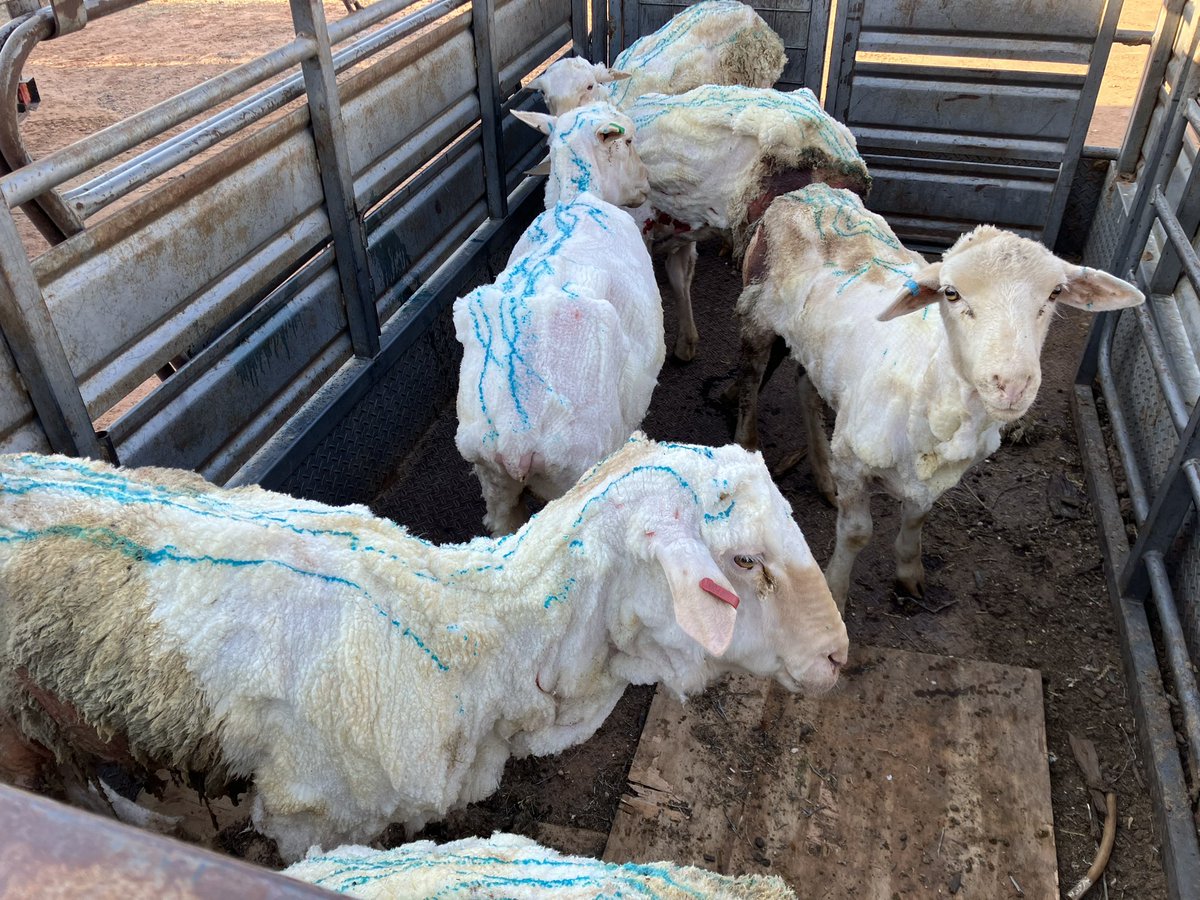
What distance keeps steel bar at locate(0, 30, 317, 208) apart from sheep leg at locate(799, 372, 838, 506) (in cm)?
300

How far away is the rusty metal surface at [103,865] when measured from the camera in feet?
1.90

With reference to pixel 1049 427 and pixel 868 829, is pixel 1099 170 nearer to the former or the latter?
pixel 1049 427

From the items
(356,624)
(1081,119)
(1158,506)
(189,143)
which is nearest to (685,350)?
(1158,506)

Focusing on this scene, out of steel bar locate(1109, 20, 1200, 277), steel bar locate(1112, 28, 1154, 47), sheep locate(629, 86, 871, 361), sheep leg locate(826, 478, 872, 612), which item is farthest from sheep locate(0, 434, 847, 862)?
steel bar locate(1112, 28, 1154, 47)

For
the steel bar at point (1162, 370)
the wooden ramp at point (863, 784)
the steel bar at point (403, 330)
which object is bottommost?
the wooden ramp at point (863, 784)

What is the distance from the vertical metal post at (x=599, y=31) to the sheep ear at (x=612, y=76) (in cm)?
152

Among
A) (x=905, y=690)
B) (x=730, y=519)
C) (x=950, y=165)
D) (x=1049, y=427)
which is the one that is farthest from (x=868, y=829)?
(x=950, y=165)

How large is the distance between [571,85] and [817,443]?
2843 mm

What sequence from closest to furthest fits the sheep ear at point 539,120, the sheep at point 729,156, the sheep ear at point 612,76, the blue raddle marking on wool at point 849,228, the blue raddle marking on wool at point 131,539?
the blue raddle marking on wool at point 131,539 < the blue raddle marking on wool at point 849,228 < the sheep at point 729,156 < the sheep ear at point 539,120 < the sheep ear at point 612,76

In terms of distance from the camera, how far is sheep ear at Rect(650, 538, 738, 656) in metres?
2.14

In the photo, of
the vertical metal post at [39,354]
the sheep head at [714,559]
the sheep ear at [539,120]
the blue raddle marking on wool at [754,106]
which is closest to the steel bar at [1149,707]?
the sheep head at [714,559]

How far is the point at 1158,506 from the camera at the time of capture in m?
3.80

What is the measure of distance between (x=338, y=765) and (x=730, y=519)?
4.00 ft

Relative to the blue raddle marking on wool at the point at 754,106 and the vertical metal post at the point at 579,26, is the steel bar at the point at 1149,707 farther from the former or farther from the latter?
the vertical metal post at the point at 579,26
